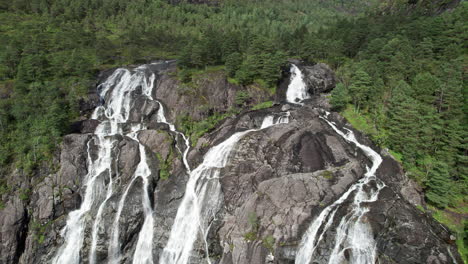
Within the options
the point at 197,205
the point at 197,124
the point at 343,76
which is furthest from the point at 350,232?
the point at 343,76

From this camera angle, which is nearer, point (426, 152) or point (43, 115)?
point (426, 152)

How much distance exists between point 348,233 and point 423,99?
2579cm

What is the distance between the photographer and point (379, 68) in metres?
47.2

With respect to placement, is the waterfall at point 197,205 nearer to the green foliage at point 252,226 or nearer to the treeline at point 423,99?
the green foliage at point 252,226

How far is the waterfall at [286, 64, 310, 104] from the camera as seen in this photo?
2061 inches

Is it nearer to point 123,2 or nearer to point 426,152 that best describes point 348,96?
point 426,152

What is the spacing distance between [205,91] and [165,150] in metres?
17.7

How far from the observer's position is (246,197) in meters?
29.5

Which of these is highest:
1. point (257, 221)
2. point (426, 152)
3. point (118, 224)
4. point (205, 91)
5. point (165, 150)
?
point (205, 91)

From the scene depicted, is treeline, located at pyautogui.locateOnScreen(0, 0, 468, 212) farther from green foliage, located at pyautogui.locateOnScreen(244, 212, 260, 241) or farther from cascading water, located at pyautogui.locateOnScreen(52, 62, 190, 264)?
green foliage, located at pyautogui.locateOnScreen(244, 212, 260, 241)

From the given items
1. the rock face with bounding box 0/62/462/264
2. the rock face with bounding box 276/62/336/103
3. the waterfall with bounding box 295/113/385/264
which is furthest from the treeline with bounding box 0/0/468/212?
the waterfall with bounding box 295/113/385/264

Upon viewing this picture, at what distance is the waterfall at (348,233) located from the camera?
22375 millimetres

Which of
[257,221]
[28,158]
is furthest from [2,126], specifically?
[257,221]

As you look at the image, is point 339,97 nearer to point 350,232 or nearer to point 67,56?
point 350,232
